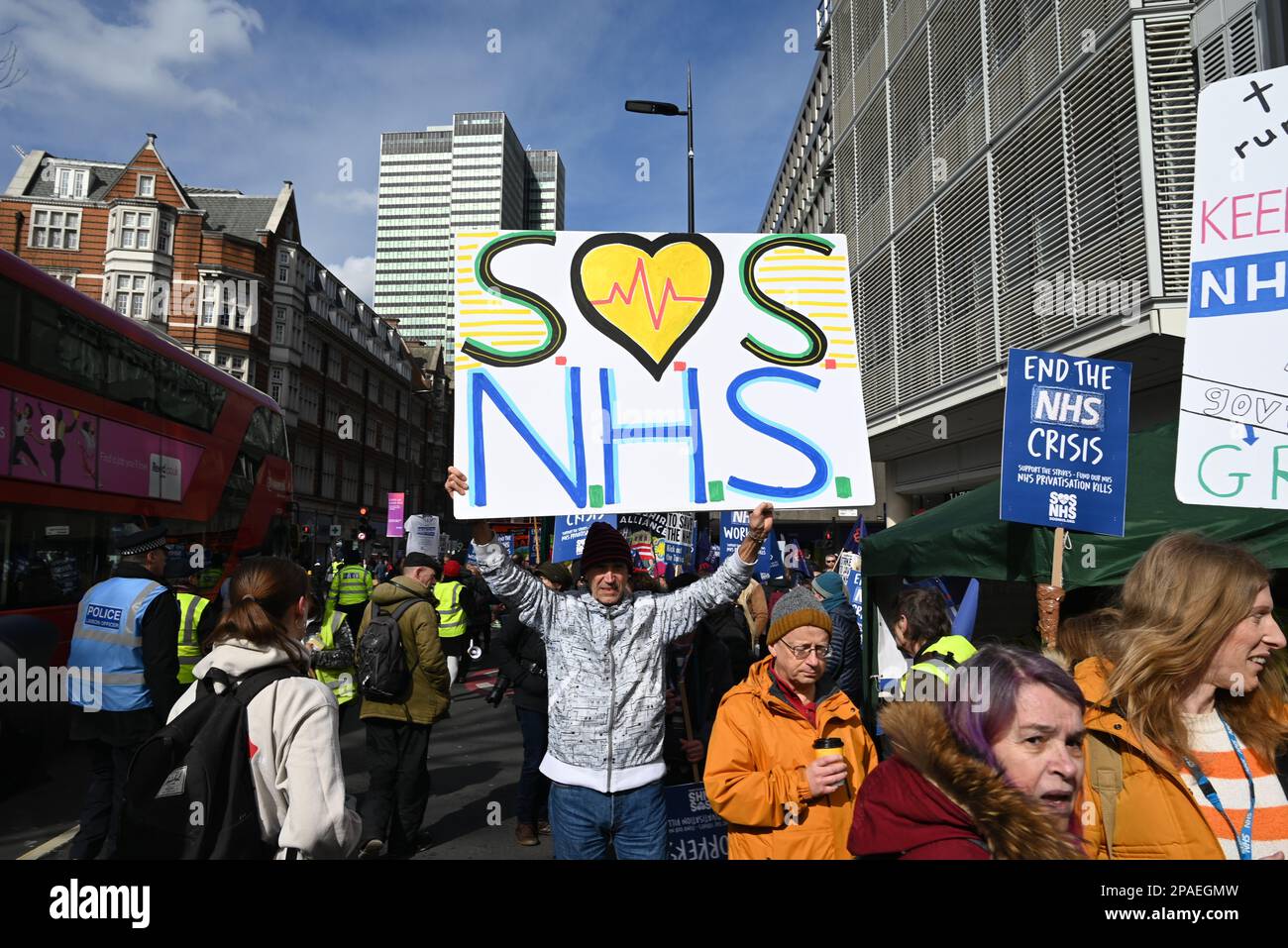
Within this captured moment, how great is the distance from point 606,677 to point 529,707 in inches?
94.8

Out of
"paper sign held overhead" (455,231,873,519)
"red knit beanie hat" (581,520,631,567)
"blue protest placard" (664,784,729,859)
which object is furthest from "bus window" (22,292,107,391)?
"blue protest placard" (664,784,729,859)

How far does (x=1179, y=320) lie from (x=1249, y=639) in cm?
960

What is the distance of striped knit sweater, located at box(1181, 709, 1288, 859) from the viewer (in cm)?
192

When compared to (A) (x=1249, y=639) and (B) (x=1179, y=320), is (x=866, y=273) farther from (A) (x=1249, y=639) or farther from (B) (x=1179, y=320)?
(A) (x=1249, y=639)

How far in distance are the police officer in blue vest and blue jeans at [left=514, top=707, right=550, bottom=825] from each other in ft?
6.66

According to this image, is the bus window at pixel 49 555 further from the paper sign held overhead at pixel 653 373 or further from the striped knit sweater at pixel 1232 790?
the striped knit sweater at pixel 1232 790

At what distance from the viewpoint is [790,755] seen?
101 inches

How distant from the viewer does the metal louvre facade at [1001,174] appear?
10320mm

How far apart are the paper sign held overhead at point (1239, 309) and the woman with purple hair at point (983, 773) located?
1.25 metres

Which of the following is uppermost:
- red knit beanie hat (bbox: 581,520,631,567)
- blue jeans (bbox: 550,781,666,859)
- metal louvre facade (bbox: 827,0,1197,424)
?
metal louvre facade (bbox: 827,0,1197,424)

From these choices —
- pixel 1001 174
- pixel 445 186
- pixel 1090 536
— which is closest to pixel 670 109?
pixel 1001 174

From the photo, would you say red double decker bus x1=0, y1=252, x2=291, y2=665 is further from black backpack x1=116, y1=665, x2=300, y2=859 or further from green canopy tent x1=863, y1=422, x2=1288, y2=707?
green canopy tent x1=863, y1=422, x2=1288, y2=707

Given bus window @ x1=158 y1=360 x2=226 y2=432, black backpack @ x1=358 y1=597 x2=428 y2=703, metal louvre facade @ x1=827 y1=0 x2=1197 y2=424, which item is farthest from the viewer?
metal louvre facade @ x1=827 y1=0 x2=1197 y2=424

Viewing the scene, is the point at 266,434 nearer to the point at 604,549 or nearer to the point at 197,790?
the point at 604,549
